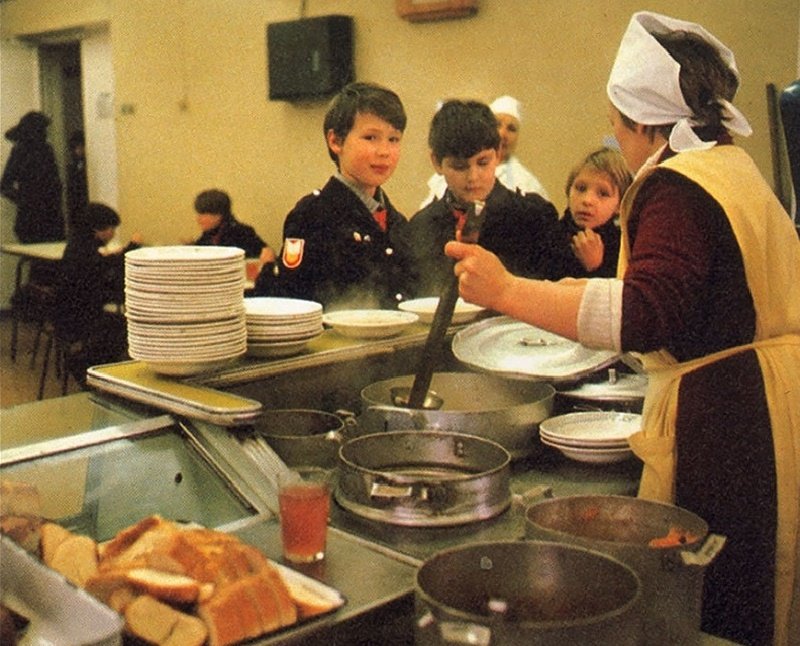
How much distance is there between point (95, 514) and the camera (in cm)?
177

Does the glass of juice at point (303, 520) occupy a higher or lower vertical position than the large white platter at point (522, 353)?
lower

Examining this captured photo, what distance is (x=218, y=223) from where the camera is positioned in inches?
245

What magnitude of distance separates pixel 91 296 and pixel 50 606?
4413 millimetres

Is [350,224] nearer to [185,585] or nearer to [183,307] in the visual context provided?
[183,307]

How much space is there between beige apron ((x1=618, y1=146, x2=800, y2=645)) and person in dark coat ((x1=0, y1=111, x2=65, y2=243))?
7.86m

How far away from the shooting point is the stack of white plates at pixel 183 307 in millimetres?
1922

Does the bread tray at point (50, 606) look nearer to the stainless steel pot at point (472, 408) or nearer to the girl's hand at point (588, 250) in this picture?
the stainless steel pot at point (472, 408)

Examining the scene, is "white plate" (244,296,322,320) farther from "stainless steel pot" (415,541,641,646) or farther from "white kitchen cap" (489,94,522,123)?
"white kitchen cap" (489,94,522,123)

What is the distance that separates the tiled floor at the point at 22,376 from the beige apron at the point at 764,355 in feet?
15.2

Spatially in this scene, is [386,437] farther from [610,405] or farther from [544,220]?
[544,220]

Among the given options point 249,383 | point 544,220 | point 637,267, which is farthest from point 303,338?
point 544,220

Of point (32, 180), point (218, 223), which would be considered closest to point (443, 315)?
point (218, 223)

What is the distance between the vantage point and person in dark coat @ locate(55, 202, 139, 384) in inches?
203

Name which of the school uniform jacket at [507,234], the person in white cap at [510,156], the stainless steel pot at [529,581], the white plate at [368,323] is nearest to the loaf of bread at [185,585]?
the stainless steel pot at [529,581]
